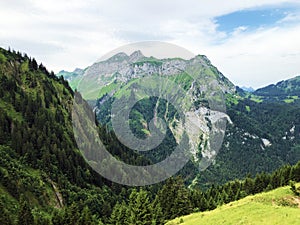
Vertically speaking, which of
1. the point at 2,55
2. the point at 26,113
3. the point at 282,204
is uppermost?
the point at 2,55

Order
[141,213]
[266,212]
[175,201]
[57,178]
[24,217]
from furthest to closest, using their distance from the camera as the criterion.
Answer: [57,178], [175,201], [141,213], [24,217], [266,212]

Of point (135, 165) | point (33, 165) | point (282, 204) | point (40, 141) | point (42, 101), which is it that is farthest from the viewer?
point (135, 165)

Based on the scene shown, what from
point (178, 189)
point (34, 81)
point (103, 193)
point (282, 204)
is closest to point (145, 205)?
point (178, 189)

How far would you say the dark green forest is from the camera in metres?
71.4

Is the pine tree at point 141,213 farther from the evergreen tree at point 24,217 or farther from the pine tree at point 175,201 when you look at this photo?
the evergreen tree at point 24,217

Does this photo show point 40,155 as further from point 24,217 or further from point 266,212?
point 266,212

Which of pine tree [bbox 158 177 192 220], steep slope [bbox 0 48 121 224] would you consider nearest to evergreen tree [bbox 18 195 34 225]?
steep slope [bbox 0 48 121 224]

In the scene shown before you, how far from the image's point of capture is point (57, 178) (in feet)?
368

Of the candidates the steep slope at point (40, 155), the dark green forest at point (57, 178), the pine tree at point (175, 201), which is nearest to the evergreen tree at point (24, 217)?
the dark green forest at point (57, 178)

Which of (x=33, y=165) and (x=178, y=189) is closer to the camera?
(x=178, y=189)

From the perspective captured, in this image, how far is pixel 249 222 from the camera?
37.3 meters

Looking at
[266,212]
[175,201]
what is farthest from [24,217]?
[266,212]

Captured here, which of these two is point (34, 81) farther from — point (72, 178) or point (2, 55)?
point (72, 178)

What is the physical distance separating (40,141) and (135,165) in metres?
70.2
